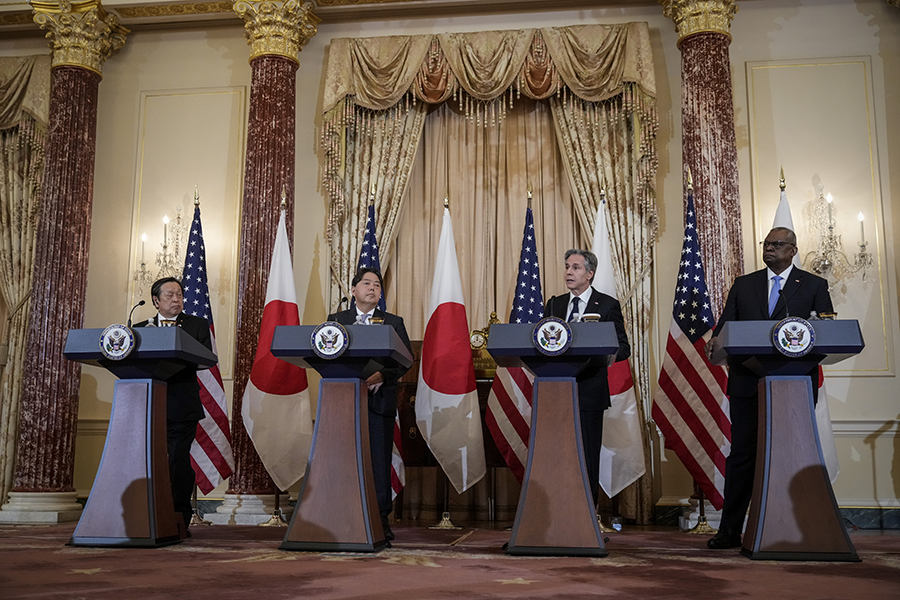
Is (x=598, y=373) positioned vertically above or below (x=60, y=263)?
below

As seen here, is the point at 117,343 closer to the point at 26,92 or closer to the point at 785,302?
the point at 785,302

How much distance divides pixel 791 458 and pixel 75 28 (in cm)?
618

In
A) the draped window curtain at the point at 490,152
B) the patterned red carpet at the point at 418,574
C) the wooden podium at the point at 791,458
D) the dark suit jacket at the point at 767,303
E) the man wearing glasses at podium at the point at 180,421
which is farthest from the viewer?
the draped window curtain at the point at 490,152

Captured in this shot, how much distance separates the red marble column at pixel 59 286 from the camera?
6273 millimetres

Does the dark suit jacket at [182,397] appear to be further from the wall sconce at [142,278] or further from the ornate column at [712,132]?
the ornate column at [712,132]

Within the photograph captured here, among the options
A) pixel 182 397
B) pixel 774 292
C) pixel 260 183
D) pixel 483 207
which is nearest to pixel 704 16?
pixel 483 207

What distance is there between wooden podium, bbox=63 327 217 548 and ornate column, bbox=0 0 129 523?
2.60 meters

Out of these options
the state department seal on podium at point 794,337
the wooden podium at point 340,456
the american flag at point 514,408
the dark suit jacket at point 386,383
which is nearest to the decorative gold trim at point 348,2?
the american flag at point 514,408

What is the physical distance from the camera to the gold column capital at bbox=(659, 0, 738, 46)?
6227 mm

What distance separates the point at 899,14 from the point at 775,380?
172 inches

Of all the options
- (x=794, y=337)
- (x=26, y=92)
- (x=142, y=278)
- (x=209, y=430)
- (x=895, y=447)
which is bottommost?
(x=895, y=447)

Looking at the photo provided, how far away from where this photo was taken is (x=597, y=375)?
4.23 meters

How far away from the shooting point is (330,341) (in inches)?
144

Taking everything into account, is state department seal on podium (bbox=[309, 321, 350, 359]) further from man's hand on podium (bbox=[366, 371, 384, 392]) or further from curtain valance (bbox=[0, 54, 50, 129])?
curtain valance (bbox=[0, 54, 50, 129])
